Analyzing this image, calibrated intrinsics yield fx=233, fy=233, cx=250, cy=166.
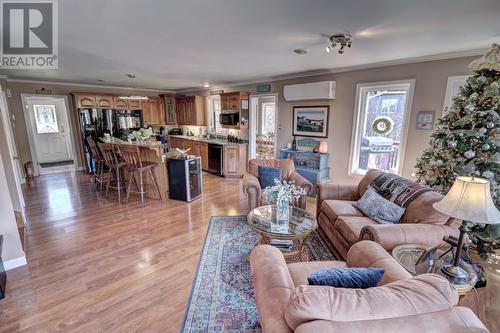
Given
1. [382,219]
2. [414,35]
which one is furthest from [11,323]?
[414,35]

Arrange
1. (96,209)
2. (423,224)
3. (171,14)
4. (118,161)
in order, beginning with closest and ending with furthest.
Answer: (171,14) < (423,224) < (96,209) < (118,161)

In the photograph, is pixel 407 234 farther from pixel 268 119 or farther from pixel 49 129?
A: pixel 49 129

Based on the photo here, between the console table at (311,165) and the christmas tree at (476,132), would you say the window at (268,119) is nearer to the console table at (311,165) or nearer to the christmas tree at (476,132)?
the console table at (311,165)

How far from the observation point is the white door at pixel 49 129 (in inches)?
288

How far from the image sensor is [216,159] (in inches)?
249

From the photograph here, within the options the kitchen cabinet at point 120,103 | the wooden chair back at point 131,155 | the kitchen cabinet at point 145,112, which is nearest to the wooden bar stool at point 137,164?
the wooden chair back at point 131,155

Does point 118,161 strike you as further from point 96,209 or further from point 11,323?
point 11,323

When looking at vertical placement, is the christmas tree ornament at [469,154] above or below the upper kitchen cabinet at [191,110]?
below

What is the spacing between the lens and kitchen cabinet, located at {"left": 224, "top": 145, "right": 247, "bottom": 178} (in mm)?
6090

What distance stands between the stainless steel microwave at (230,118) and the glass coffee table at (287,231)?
382 centimetres

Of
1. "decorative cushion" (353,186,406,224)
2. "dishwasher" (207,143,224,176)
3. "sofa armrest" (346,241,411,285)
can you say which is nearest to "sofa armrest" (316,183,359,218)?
"decorative cushion" (353,186,406,224)

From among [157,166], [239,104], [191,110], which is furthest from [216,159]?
[191,110]

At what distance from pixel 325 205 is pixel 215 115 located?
513 centimetres

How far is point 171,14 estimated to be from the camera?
201 centimetres
